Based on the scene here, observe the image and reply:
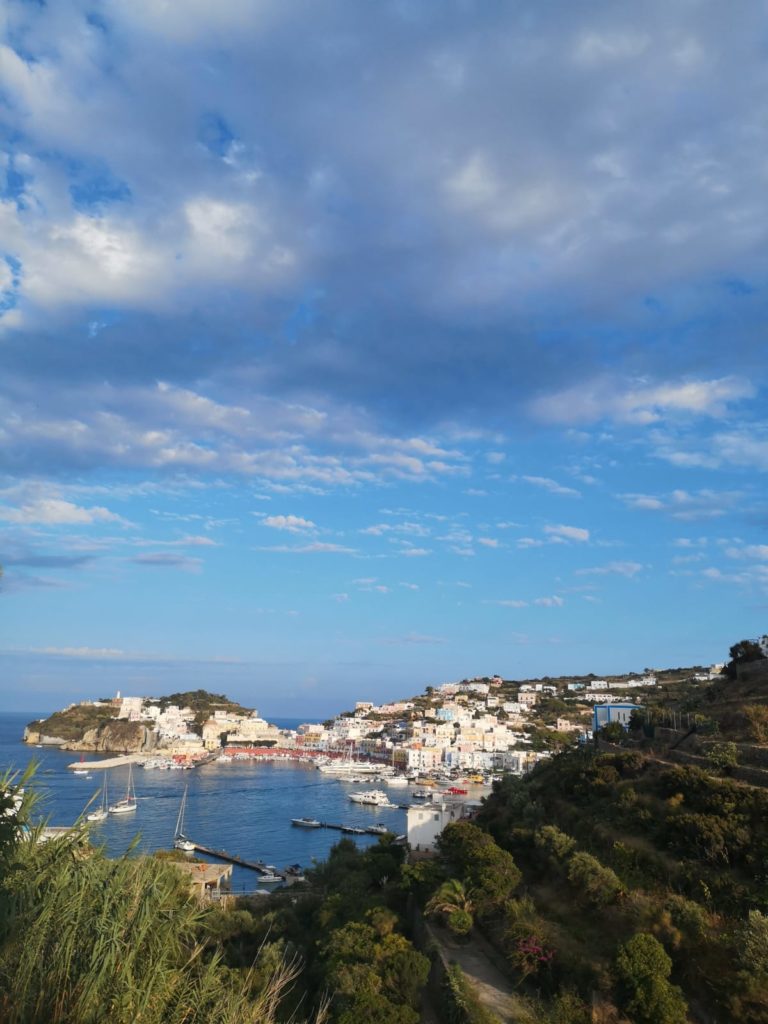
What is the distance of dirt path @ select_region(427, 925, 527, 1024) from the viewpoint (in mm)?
10586

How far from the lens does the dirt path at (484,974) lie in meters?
10.6

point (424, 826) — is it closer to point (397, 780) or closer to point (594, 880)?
point (594, 880)

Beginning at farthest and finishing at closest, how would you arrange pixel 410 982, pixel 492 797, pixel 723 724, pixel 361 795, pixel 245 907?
1. pixel 361 795
2. pixel 492 797
3. pixel 245 907
4. pixel 723 724
5. pixel 410 982

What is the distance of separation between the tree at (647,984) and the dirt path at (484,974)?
61.9 inches

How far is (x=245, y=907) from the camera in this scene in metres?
20.4

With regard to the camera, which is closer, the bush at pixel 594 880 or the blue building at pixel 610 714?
the bush at pixel 594 880

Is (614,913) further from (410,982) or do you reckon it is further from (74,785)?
(74,785)

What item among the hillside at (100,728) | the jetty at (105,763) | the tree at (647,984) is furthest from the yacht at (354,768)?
the tree at (647,984)

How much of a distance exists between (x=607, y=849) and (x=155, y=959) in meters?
11.2

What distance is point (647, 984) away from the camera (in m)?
9.44

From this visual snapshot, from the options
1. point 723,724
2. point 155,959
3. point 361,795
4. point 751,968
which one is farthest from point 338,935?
point 361,795

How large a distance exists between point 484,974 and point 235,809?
47991 mm

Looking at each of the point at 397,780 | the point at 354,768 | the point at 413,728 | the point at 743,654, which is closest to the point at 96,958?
the point at 743,654

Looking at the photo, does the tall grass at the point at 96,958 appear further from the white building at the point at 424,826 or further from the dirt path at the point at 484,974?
the white building at the point at 424,826
